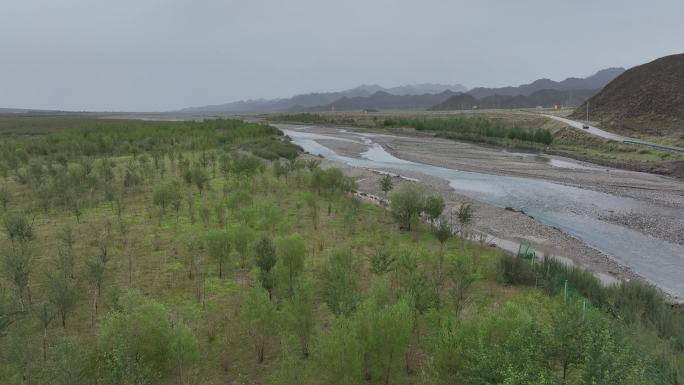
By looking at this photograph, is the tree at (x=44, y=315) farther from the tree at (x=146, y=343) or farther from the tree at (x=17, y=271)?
the tree at (x=146, y=343)

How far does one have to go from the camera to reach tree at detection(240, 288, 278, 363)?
9.45m

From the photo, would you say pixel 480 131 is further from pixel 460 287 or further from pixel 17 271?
pixel 17 271

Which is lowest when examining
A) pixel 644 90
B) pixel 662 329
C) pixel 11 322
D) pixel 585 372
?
pixel 662 329

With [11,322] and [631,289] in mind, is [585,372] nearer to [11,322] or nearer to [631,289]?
[631,289]

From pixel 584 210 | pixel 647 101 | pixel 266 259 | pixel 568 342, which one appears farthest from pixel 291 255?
pixel 647 101

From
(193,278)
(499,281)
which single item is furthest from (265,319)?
(499,281)

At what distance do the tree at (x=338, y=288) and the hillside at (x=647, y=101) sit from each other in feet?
212

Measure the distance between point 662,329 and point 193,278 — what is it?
48.5 feet

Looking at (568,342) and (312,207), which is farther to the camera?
(312,207)

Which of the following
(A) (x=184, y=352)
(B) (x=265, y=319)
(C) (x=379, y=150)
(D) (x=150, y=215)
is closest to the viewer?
(A) (x=184, y=352)

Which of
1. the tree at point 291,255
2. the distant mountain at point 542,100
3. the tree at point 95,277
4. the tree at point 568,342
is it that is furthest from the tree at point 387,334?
the distant mountain at point 542,100

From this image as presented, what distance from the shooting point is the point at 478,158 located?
5269 cm

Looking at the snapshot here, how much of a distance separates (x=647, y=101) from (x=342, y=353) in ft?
279

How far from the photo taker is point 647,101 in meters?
70.2
